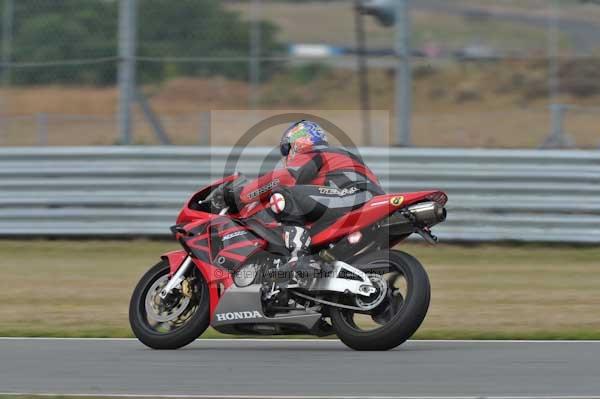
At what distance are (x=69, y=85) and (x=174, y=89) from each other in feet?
6.46

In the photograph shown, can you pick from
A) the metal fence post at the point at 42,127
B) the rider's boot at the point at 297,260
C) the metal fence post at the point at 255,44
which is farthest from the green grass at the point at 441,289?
the metal fence post at the point at 42,127

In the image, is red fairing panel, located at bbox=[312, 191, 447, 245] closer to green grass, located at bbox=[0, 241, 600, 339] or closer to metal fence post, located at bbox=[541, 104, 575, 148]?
green grass, located at bbox=[0, 241, 600, 339]

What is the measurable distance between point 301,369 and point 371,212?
112 cm

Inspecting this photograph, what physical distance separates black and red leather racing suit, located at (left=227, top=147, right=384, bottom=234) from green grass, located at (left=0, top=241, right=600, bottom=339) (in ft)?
4.46

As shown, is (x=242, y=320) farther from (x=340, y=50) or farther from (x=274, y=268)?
(x=340, y=50)

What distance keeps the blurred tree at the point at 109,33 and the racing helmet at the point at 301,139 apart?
20.2ft

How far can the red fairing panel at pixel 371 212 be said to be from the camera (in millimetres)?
7215

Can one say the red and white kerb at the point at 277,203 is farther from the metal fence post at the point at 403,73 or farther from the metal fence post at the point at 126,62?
the metal fence post at the point at 126,62

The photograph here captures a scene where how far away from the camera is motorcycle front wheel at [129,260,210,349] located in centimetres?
764

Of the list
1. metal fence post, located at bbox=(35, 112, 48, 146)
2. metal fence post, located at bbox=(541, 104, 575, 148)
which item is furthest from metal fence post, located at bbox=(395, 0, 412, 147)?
metal fence post, located at bbox=(35, 112, 48, 146)

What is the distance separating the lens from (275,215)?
766 cm

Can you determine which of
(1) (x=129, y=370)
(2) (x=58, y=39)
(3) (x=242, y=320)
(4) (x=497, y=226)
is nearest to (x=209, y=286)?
(3) (x=242, y=320)

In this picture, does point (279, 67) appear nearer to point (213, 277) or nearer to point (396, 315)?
point (213, 277)

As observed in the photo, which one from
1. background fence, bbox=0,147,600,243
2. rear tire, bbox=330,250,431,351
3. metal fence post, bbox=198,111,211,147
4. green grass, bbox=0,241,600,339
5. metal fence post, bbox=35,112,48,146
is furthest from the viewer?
metal fence post, bbox=35,112,48,146
